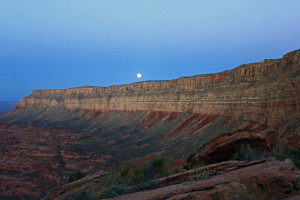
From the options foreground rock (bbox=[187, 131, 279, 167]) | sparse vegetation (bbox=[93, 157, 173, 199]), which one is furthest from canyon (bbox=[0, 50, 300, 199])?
sparse vegetation (bbox=[93, 157, 173, 199])

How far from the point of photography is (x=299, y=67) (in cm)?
1911

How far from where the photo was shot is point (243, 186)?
432 centimetres

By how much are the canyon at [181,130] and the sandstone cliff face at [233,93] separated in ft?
0.33

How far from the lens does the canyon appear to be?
1591 centimetres

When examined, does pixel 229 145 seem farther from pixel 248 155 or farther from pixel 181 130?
pixel 181 130

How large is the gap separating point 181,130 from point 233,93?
9563 mm

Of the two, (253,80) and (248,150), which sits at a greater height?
(253,80)

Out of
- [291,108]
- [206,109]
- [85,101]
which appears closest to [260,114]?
[291,108]

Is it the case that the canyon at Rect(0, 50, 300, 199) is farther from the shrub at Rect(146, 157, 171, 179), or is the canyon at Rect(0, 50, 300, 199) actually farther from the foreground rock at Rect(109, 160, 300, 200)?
the foreground rock at Rect(109, 160, 300, 200)

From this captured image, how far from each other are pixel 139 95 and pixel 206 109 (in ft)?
82.7

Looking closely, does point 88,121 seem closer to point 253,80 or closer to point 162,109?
point 162,109

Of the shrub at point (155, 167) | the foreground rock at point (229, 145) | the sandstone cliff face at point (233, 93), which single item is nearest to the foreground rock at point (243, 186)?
the foreground rock at point (229, 145)

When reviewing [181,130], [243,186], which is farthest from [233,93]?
[243,186]

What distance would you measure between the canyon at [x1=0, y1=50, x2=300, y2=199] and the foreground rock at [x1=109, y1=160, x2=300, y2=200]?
11.7 ft
